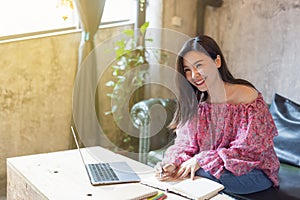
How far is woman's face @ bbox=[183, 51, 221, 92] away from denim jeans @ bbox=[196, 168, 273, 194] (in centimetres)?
40

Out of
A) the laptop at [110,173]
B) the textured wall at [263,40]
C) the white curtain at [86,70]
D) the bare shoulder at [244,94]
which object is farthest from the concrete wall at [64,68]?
the bare shoulder at [244,94]

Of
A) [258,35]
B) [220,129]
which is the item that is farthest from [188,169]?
[258,35]

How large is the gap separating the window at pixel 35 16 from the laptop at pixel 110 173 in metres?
1.32

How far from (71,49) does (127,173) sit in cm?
157

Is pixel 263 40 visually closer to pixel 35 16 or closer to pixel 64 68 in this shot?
pixel 64 68

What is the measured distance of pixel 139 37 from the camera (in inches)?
145

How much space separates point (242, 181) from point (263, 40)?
1.68 metres

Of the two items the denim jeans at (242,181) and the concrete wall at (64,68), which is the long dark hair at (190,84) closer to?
the denim jeans at (242,181)

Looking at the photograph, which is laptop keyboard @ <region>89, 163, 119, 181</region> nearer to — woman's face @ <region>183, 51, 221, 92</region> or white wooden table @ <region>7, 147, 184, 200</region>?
white wooden table @ <region>7, 147, 184, 200</region>

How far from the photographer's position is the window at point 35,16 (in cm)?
311

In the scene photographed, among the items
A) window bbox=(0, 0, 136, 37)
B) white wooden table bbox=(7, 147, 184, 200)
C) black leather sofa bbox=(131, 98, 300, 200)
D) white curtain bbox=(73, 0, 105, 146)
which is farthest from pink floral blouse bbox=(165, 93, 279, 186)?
window bbox=(0, 0, 136, 37)

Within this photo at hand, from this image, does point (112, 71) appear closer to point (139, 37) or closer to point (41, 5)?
point (139, 37)

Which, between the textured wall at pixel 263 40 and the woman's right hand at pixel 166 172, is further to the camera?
the textured wall at pixel 263 40

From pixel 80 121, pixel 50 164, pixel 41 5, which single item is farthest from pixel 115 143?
pixel 50 164
